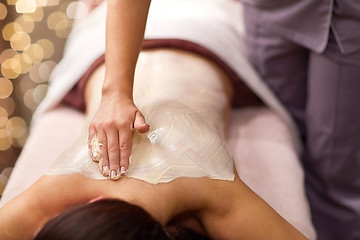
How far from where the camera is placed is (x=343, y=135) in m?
1.51

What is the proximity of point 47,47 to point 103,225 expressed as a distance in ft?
6.99

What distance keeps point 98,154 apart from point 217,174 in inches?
10.5

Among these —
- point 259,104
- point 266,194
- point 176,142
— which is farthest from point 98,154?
point 259,104

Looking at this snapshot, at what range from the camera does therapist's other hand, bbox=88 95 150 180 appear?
3.24 ft

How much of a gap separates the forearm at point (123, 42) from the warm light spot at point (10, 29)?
1.62 m

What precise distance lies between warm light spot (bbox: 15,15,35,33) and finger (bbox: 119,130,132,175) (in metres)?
1.86

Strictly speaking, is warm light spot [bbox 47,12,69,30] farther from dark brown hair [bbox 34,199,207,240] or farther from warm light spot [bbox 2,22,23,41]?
dark brown hair [bbox 34,199,207,240]

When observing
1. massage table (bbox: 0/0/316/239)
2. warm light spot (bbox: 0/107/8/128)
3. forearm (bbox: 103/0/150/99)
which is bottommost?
warm light spot (bbox: 0/107/8/128)

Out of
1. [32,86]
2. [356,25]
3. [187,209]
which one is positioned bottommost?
[32,86]

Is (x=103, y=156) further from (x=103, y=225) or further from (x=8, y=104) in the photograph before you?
(x=8, y=104)

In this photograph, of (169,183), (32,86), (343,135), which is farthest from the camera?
(32,86)

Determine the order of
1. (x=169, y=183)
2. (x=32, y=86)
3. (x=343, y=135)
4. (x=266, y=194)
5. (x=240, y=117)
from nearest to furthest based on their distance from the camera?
(x=169, y=183), (x=266, y=194), (x=343, y=135), (x=240, y=117), (x=32, y=86)

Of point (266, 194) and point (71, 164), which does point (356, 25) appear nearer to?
point (266, 194)

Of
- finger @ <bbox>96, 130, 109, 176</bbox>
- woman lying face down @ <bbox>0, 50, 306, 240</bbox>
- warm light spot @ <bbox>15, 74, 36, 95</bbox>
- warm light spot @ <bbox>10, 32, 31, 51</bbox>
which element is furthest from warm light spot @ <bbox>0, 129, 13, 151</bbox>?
finger @ <bbox>96, 130, 109, 176</bbox>
